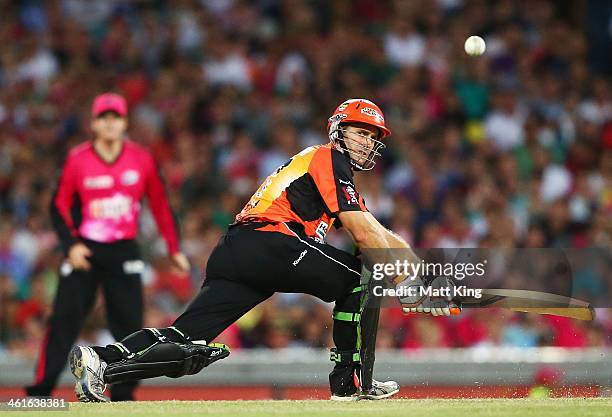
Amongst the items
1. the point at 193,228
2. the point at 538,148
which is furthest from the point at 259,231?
the point at 538,148

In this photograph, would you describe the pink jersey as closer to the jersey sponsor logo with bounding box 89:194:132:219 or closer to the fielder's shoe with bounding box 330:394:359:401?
the jersey sponsor logo with bounding box 89:194:132:219

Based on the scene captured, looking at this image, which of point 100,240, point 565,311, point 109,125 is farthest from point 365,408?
point 109,125

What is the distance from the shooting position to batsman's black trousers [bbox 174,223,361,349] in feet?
25.4

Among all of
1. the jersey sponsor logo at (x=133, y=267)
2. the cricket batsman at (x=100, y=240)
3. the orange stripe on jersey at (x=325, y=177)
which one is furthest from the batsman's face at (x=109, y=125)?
the orange stripe on jersey at (x=325, y=177)

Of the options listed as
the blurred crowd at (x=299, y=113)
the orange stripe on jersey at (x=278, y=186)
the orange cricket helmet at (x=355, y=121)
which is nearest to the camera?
the orange stripe on jersey at (x=278, y=186)

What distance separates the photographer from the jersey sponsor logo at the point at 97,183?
10227 mm

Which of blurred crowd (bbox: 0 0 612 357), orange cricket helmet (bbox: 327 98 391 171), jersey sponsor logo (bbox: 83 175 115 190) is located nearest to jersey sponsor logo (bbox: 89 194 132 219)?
jersey sponsor logo (bbox: 83 175 115 190)

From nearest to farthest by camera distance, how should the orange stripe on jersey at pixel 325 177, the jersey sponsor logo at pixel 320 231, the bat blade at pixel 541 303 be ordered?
the orange stripe on jersey at pixel 325 177, the jersey sponsor logo at pixel 320 231, the bat blade at pixel 541 303

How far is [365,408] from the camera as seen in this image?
739 centimetres

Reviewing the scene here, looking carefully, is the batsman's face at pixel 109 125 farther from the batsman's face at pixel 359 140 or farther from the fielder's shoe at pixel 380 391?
the fielder's shoe at pixel 380 391

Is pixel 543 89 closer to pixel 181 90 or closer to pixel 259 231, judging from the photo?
pixel 181 90

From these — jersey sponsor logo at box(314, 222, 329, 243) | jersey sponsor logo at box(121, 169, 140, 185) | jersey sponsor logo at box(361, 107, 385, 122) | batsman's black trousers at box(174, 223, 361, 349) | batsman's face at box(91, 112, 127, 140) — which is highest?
batsman's face at box(91, 112, 127, 140)

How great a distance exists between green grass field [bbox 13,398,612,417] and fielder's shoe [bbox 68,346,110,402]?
0.08 meters

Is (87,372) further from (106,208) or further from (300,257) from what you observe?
(106,208)
